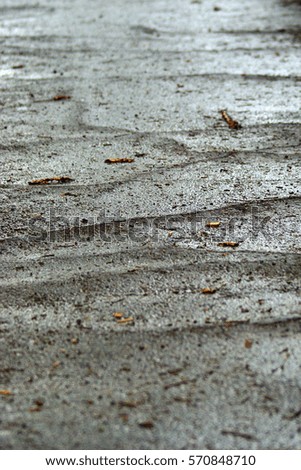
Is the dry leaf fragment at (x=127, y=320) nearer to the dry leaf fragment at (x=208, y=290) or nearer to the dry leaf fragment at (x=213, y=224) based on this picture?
the dry leaf fragment at (x=208, y=290)

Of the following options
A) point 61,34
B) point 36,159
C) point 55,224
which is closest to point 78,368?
→ point 55,224

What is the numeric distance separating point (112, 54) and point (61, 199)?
2.17 meters

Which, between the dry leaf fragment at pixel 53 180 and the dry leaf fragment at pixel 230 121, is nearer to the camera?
the dry leaf fragment at pixel 53 180

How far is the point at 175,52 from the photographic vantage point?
448 centimetres

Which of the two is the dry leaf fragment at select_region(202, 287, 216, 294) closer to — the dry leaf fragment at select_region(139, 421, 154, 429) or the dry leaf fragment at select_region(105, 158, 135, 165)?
the dry leaf fragment at select_region(139, 421, 154, 429)

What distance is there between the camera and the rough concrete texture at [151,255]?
61.4 inches

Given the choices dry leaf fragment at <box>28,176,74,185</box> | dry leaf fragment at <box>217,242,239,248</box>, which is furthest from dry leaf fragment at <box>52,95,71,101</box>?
dry leaf fragment at <box>217,242,239,248</box>

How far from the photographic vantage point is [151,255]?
85.3 inches

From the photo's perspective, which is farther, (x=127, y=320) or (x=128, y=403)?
(x=127, y=320)

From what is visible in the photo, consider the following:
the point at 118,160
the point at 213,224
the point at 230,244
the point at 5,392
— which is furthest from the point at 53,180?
the point at 5,392

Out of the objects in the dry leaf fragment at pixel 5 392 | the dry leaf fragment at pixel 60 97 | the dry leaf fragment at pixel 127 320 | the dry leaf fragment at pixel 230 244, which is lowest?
the dry leaf fragment at pixel 5 392

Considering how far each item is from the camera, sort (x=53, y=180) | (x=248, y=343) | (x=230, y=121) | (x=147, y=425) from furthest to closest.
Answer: (x=230, y=121) → (x=53, y=180) → (x=248, y=343) → (x=147, y=425)

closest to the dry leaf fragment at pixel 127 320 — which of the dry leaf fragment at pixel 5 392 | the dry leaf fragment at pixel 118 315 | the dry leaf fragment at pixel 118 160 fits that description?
the dry leaf fragment at pixel 118 315

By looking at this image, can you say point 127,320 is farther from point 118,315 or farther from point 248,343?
point 248,343
